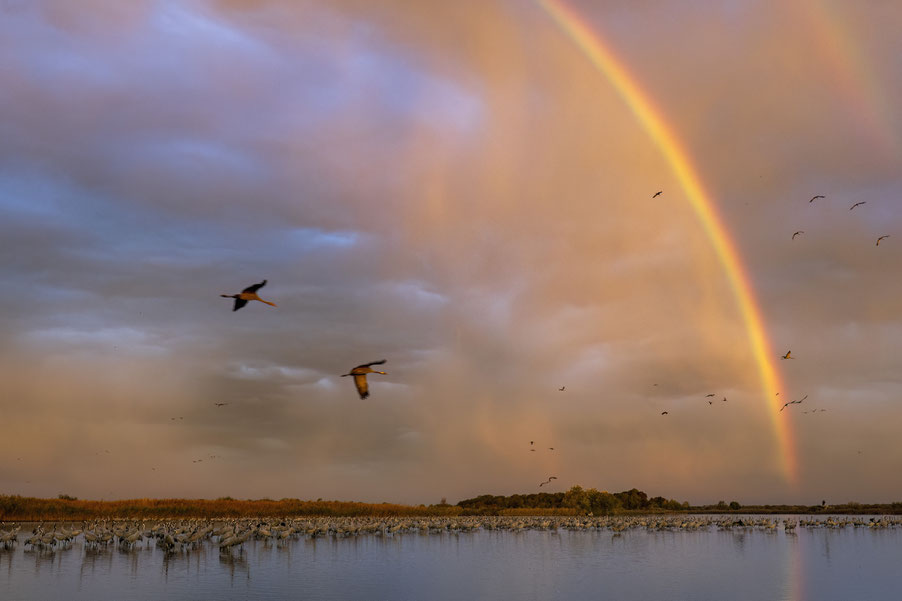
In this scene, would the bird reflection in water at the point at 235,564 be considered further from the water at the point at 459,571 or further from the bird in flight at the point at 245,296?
the bird in flight at the point at 245,296

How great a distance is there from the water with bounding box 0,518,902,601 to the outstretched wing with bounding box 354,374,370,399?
7.23 meters

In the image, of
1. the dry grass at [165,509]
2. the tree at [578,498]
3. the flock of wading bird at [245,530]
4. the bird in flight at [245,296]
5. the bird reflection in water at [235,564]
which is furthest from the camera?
the tree at [578,498]

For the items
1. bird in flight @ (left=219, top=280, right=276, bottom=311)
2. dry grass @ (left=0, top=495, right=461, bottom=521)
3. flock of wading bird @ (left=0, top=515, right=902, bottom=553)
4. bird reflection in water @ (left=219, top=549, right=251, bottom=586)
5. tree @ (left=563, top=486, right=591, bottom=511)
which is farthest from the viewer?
tree @ (left=563, top=486, right=591, bottom=511)

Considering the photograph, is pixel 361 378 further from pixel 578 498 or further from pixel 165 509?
pixel 578 498

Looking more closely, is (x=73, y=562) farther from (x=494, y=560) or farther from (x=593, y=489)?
(x=593, y=489)

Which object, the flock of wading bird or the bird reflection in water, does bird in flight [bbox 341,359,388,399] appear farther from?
the flock of wading bird

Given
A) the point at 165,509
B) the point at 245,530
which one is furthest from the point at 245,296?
the point at 165,509

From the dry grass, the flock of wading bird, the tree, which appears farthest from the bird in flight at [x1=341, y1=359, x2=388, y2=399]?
the tree

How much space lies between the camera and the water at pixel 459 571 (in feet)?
76.0

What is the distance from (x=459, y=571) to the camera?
98.2 feet

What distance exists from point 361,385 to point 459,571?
14169mm

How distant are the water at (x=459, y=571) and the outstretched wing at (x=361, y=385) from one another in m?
7.23

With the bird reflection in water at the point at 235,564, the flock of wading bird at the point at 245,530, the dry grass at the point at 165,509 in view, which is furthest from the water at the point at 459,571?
the dry grass at the point at 165,509

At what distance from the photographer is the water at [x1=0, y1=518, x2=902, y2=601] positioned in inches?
912
